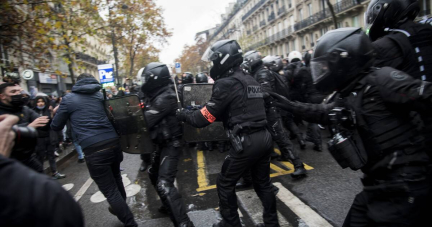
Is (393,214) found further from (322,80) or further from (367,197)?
(322,80)

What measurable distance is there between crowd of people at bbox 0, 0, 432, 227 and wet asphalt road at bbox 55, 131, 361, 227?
493 mm

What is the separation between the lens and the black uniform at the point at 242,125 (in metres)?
2.64

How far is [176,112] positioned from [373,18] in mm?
2165

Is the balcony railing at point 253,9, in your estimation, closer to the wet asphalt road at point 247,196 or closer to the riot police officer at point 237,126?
the wet asphalt road at point 247,196

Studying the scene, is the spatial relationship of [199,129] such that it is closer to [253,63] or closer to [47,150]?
[253,63]

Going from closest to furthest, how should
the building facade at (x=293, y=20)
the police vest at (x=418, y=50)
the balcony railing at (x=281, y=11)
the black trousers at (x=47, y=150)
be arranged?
1. the police vest at (x=418, y=50)
2. the black trousers at (x=47, y=150)
3. the building facade at (x=293, y=20)
4. the balcony railing at (x=281, y=11)

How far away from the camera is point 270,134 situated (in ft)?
9.16

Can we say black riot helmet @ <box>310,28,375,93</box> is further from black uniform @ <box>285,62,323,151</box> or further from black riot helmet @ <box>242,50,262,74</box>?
black uniform @ <box>285,62,323,151</box>

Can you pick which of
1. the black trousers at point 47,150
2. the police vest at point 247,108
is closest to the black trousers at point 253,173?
the police vest at point 247,108

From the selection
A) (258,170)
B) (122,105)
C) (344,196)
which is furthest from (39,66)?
(344,196)

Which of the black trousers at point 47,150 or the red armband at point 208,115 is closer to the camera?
the red armband at point 208,115

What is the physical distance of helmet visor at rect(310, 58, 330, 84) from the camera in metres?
1.92

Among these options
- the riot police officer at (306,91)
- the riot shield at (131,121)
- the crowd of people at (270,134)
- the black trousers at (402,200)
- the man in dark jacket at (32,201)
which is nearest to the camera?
the man in dark jacket at (32,201)

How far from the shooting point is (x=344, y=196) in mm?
3500
